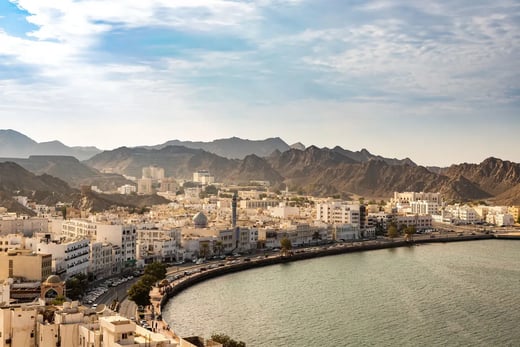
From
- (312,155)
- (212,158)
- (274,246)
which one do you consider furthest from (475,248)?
(212,158)

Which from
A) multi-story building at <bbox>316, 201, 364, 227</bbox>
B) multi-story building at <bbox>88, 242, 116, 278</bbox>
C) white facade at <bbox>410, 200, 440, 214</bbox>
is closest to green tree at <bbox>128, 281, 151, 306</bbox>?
multi-story building at <bbox>88, 242, 116, 278</bbox>

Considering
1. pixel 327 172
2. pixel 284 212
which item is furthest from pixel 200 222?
pixel 327 172

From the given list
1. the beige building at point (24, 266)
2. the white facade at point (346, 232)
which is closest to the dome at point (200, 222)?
the white facade at point (346, 232)

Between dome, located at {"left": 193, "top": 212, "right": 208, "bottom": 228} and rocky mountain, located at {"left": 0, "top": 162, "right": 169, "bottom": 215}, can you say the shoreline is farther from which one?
rocky mountain, located at {"left": 0, "top": 162, "right": 169, "bottom": 215}

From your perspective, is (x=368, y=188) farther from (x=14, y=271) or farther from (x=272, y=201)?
(x=14, y=271)

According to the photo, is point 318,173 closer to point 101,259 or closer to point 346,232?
point 346,232

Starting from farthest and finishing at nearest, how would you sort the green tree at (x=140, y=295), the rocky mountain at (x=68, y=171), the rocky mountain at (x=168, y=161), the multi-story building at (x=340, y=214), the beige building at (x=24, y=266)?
the rocky mountain at (x=168, y=161) → the rocky mountain at (x=68, y=171) → the multi-story building at (x=340, y=214) → the beige building at (x=24, y=266) → the green tree at (x=140, y=295)

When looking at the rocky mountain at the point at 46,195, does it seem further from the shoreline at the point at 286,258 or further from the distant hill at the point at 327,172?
the distant hill at the point at 327,172

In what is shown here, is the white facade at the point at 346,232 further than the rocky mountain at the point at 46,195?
No
